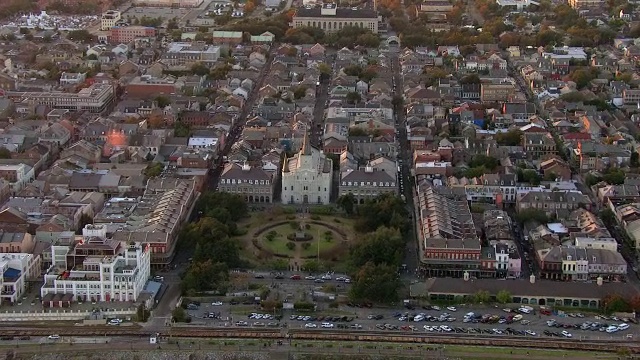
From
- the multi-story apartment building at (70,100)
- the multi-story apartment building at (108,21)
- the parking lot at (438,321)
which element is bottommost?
the parking lot at (438,321)

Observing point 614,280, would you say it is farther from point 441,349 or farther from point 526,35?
point 526,35

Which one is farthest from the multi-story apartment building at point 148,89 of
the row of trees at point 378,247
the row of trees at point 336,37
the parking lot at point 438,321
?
the parking lot at point 438,321

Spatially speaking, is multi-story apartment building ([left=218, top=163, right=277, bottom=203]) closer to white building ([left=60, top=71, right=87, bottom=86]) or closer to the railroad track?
the railroad track

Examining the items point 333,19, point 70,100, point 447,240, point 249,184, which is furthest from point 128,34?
point 447,240

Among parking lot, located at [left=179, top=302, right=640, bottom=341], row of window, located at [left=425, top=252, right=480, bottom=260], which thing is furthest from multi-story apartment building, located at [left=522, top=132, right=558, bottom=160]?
parking lot, located at [left=179, top=302, right=640, bottom=341]

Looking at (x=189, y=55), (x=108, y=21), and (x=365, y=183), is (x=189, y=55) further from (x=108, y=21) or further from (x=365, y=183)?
(x=365, y=183)

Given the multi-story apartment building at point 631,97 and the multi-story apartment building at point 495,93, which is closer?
the multi-story apartment building at point 631,97

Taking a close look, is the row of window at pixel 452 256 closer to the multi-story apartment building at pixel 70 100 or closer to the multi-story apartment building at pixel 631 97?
the multi-story apartment building at pixel 70 100
